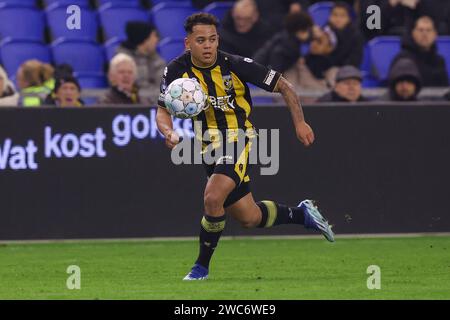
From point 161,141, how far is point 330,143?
176 centimetres

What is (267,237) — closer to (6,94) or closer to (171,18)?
(6,94)

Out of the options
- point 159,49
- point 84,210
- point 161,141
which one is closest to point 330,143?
point 161,141

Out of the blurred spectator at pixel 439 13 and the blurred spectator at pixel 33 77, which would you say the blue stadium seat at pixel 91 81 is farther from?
the blurred spectator at pixel 439 13

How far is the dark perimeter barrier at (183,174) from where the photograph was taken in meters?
14.4

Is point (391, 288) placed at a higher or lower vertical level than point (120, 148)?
lower

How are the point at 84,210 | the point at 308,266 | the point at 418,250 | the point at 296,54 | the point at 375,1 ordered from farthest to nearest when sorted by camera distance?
the point at 375,1
the point at 296,54
the point at 84,210
the point at 418,250
the point at 308,266

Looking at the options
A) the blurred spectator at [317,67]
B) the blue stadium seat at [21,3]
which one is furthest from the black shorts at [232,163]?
the blue stadium seat at [21,3]

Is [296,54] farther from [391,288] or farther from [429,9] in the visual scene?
[391,288]

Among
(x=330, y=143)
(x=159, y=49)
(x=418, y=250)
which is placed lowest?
(x=418, y=250)

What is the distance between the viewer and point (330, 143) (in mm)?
14680

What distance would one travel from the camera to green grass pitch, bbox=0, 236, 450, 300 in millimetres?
10117

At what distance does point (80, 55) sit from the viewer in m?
17.9

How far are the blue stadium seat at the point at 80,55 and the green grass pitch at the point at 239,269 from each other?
12.9 feet

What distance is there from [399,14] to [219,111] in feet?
25.3
